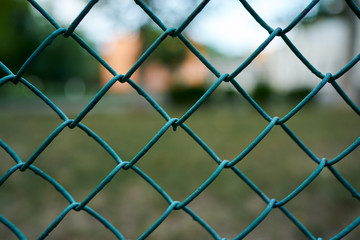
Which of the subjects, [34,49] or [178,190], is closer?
[178,190]

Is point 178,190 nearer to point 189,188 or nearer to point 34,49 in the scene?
point 189,188

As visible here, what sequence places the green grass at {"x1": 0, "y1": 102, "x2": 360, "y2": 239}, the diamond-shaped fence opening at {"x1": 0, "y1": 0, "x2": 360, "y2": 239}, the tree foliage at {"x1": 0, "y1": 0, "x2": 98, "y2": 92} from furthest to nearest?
the tree foliage at {"x1": 0, "y1": 0, "x2": 98, "y2": 92}, the green grass at {"x1": 0, "y1": 102, "x2": 360, "y2": 239}, the diamond-shaped fence opening at {"x1": 0, "y1": 0, "x2": 360, "y2": 239}

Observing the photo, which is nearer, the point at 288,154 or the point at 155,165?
the point at 155,165

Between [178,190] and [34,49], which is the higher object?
[34,49]

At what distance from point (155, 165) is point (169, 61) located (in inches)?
836

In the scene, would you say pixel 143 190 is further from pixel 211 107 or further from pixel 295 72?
pixel 295 72

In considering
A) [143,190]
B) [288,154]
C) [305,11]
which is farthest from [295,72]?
[305,11]

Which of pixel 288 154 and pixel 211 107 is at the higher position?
pixel 211 107

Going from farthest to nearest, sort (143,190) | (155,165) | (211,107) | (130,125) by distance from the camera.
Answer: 1. (211,107)
2. (130,125)
3. (155,165)
4. (143,190)

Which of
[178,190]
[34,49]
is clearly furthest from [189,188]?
[34,49]

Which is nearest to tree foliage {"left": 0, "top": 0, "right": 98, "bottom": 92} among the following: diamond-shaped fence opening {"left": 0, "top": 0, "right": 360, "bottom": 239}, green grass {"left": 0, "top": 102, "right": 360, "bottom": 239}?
diamond-shaped fence opening {"left": 0, "top": 0, "right": 360, "bottom": 239}

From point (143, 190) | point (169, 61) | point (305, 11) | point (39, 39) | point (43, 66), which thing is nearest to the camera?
point (305, 11)

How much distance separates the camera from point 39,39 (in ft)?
60.3

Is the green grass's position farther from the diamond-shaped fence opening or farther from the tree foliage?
the tree foliage
